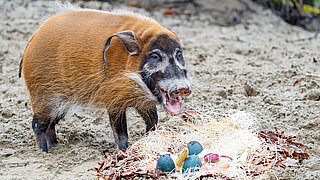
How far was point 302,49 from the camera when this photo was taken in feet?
20.9

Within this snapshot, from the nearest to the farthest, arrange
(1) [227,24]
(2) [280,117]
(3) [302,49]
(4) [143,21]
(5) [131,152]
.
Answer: (5) [131,152]
(4) [143,21]
(2) [280,117]
(3) [302,49]
(1) [227,24]

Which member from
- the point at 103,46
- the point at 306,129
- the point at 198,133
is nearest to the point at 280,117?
the point at 306,129

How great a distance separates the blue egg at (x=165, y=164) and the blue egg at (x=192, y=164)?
0.09 meters

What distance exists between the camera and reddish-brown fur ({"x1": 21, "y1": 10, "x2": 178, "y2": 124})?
147 inches

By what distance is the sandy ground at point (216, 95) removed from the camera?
372cm

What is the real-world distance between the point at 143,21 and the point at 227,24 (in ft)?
15.0

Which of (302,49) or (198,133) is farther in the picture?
(302,49)

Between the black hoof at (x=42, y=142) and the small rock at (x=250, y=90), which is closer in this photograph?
the black hoof at (x=42, y=142)

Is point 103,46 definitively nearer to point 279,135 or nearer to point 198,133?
point 198,133

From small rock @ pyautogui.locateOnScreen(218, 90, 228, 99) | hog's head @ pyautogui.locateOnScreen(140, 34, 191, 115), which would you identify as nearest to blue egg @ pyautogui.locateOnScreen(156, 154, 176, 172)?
hog's head @ pyautogui.locateOnScreen(140, 34, 191, 115)

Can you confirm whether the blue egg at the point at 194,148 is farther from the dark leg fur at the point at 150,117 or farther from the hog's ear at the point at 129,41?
the hog's ear at the point at 129,41

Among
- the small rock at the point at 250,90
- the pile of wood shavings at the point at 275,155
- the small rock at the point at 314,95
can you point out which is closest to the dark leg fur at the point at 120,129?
the pile of wood shavings at the point at 275,155

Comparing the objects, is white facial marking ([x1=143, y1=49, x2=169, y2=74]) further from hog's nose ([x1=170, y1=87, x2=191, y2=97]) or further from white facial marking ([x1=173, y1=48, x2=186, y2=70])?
hog's nose ([x1=170, y1=87, x2=191, y2=97])

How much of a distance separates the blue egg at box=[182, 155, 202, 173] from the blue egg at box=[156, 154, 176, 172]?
9 cm
